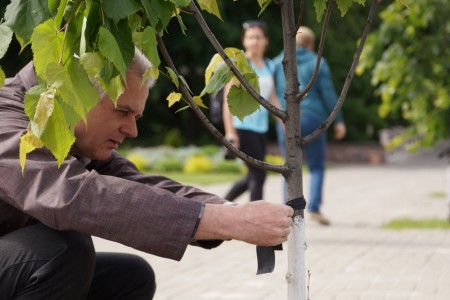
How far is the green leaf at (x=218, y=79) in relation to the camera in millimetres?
2889

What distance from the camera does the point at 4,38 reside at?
2.30 metres

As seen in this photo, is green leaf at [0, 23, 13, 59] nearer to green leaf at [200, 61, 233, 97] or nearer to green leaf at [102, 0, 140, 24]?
Answer: green leaf at [102, 0, 140, 24]

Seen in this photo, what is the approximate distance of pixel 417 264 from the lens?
271 inches

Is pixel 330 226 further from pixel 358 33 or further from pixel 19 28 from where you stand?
pixel 358 33

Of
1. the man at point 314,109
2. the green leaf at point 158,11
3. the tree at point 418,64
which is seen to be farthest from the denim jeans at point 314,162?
the green leaf at point 158,11

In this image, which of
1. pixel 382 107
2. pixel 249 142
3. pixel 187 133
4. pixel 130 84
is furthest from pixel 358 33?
pixel 130 84

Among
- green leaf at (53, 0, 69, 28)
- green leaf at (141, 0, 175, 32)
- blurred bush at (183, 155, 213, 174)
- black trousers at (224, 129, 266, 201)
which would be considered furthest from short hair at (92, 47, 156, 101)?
blurred bush at (183, 155, 213, 174)

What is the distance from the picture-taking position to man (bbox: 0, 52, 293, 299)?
2.78m

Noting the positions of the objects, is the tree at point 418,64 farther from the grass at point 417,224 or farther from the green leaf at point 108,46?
the green leaf at point 108,46

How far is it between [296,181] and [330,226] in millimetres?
6790

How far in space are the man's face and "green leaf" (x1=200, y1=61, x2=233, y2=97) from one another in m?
0.27

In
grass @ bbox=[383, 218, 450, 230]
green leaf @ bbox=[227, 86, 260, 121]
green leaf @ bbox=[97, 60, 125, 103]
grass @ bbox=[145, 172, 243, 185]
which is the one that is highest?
green leaf @ bbox=[97, 60, 125, 103]

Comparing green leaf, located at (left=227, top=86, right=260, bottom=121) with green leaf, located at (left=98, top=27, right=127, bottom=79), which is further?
green leaf, located at (left=227, top=86, right=260, bottom=121)

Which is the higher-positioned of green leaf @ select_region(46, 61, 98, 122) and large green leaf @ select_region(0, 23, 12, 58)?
large green leaf @ select_region(0, 23, 12, 58)
